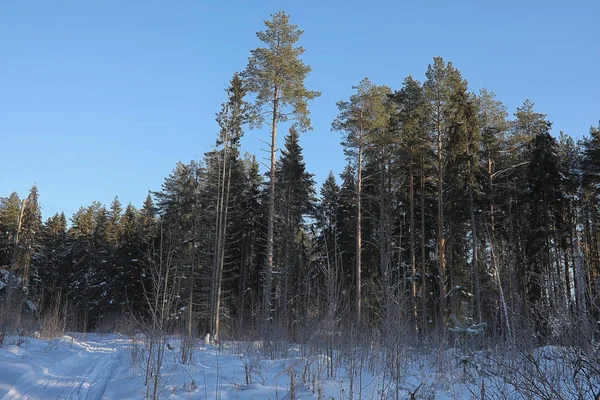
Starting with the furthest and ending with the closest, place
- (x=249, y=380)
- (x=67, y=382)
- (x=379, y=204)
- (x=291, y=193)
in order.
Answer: (x=291, y=193) → (x=379, y=204) → (x=67, y=382) → (x=249, y=380)

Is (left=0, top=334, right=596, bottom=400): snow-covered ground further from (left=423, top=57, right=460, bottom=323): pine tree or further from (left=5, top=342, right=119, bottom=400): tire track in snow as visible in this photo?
(left=423, top=57, right=460, bottom=323): pine tree

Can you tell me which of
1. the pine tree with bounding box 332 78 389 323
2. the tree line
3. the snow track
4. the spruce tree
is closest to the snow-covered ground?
the snow track

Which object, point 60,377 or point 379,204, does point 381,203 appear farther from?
point 60,377

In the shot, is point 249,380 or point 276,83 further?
point 276,83

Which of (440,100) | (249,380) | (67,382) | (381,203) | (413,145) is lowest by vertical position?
(67,382)

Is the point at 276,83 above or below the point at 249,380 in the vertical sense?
above

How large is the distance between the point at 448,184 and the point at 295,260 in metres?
14.1

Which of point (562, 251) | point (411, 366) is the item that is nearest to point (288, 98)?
point (411, 366)

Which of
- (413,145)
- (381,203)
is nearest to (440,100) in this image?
(413,145)

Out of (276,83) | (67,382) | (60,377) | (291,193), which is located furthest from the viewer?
(291,193)

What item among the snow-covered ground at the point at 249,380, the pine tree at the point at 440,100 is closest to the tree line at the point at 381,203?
the pine tree at the point at 440,100

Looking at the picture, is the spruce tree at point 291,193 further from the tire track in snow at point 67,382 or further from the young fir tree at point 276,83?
the tire track in snow at point 67,382

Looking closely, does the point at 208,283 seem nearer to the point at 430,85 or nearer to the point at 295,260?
the point at 295,260

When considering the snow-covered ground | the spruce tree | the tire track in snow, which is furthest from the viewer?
the spruce tree
